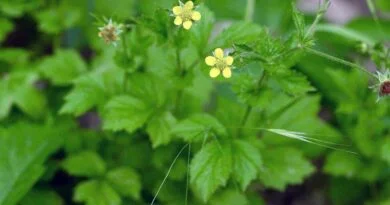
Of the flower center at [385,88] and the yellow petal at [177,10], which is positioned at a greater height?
the yellow petal at [177,10]

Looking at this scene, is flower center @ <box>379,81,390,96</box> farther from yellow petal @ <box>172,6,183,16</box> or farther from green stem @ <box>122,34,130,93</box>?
green stem @ <box>122,34,130,93</box>

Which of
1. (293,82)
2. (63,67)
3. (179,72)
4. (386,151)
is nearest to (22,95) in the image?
(63,67)

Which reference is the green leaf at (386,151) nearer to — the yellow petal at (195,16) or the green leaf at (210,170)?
the green leaf at (210,170)

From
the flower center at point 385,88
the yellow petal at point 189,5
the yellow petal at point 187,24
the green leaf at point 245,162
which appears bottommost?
the green leaf at point 245,162

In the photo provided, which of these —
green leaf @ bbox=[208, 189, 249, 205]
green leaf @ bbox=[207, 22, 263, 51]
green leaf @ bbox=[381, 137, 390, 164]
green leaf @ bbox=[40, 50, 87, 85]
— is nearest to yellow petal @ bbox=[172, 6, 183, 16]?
green leaf @ bbox=[207, 22, 263, 51]

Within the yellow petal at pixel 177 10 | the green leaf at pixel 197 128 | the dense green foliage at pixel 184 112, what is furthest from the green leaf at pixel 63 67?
the yellow petal at pixel 177 10

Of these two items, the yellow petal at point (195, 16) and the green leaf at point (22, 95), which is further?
the green leaf at point (22, 95)

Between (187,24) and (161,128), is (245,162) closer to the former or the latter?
(161,128)
